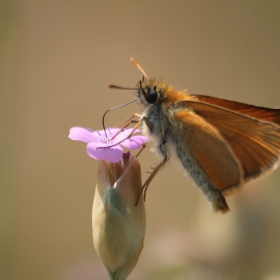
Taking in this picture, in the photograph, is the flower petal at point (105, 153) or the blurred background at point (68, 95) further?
the blurred background at point (68, 95)

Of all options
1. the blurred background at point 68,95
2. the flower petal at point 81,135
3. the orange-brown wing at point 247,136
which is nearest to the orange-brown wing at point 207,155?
the orange-brown wing at point 247,136

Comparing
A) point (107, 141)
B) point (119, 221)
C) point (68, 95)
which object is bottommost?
point (119, 221)

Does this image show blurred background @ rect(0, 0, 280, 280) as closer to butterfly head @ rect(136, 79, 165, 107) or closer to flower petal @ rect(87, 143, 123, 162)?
butterfly head @ rect(136, 79, 165, 107)

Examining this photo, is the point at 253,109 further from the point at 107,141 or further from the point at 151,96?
the point at 107,141

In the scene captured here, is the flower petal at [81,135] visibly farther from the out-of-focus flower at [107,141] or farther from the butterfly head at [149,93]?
the butterfly head at [149,93]

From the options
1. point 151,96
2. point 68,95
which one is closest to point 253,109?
point 151,96

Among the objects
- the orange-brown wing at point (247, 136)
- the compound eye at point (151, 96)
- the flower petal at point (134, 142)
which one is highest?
the compound eye at point (151, 96)

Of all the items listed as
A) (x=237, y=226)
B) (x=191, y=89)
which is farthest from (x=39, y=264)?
(x=191, y=89)
